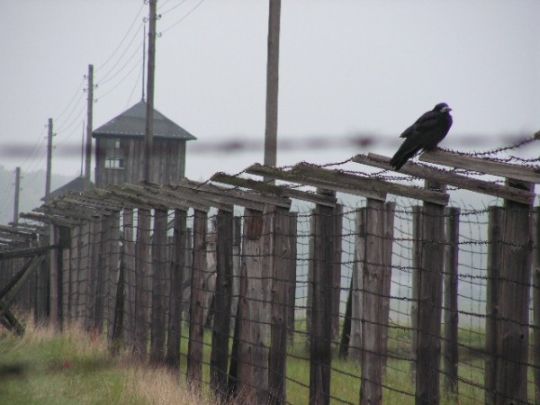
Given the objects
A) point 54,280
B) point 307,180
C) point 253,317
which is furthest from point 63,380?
point 54,280

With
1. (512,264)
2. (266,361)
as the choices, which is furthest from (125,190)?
(512,264)

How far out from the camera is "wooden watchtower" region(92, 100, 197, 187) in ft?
132

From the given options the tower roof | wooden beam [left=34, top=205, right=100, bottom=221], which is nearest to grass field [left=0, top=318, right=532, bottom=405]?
wooden beam [left=34, top=205, right=100, bottom=221]

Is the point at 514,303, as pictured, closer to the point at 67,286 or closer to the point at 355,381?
the point at 355,381

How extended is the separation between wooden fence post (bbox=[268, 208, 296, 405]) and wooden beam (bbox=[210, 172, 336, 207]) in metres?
0.43

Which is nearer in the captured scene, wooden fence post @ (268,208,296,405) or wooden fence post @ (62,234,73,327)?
wooden fence post @ (268,208,296,405)

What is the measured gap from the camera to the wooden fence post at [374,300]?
729 cm

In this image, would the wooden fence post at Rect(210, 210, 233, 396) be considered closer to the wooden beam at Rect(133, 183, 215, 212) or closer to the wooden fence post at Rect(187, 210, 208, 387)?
the wooden beam at Rect(133, 183, 215, 212)

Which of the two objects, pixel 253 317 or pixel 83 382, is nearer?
pixel 253 317

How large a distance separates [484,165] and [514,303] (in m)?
0.94

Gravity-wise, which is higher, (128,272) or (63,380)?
(128,272)

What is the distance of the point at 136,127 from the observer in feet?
141

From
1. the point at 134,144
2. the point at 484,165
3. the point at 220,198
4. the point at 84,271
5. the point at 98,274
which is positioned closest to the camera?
A: the point at 484,165

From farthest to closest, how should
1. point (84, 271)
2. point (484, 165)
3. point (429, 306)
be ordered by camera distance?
1. point (84, 271)
2. point (429, 306)
3. point (484, 165)
